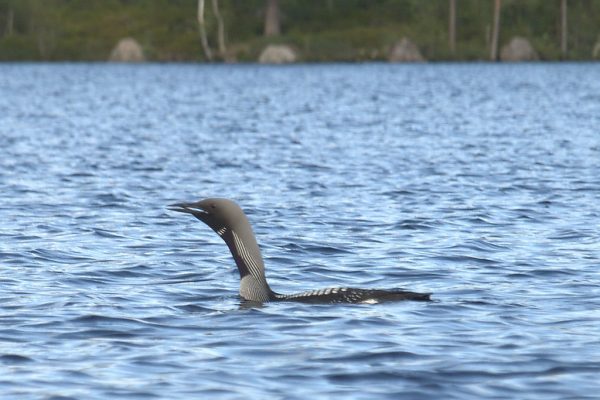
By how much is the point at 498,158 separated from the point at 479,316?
69.0 feet

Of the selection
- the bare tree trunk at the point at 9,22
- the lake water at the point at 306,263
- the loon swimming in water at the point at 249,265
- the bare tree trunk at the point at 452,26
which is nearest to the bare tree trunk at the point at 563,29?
the bare tree trunk at the point at 452,26

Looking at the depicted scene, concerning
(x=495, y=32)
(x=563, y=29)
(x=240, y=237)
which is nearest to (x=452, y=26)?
(x=495, y=32)

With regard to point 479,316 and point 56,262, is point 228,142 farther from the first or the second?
→ point 479,316

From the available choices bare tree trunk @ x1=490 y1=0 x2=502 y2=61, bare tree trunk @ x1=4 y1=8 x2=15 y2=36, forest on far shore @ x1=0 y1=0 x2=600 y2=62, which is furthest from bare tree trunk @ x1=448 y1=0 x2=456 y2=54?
bare tree trunk @ x1=4 y1=8 x2=15 y2=36

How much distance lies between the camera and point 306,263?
18.3 metres

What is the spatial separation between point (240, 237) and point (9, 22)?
14901 cm

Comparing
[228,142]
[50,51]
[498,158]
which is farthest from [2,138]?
[50,51]

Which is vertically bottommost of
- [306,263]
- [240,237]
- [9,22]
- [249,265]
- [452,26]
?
[452,26]

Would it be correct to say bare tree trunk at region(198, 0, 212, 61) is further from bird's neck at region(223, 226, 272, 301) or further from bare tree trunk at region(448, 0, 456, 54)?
bird's neck at region(223, 226, 272, 301)

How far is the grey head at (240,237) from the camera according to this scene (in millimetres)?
14617

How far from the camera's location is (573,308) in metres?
14.7

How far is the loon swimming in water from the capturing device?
14.5m

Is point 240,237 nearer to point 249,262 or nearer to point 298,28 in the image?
point 249,262

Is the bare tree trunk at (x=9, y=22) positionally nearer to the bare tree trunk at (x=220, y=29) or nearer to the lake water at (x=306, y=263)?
the bare tree trunk at (x=220, y=29)
